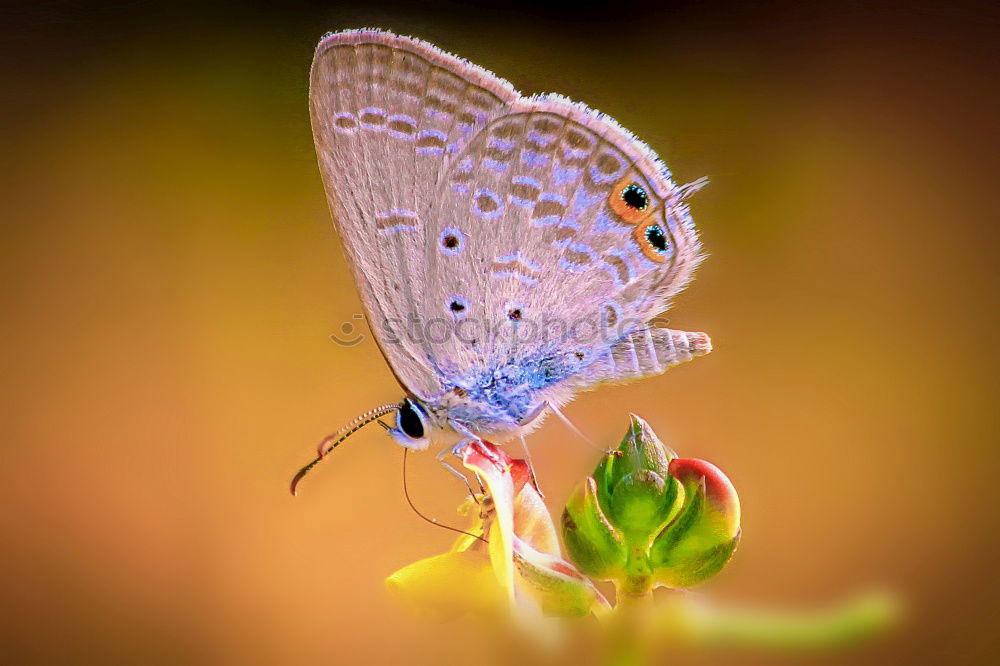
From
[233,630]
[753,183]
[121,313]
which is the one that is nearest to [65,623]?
[233,630]

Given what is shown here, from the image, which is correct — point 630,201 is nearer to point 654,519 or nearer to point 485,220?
point 485,220

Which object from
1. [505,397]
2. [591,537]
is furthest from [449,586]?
[505,397]

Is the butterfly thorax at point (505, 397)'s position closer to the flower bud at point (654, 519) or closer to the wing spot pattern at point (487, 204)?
the wing spot pattern at point (487, 204)

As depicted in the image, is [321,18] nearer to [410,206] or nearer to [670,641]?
[410,206]

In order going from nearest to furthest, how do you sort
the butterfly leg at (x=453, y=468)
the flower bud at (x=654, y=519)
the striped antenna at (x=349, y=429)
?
the flower bud at (x=654, y=519) → the butterfly leg at (x=453, y=468) → the striped antenna at (x=349, y=429)

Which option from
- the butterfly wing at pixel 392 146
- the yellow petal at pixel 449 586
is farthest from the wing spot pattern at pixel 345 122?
the yellow petal at pixel 449 586

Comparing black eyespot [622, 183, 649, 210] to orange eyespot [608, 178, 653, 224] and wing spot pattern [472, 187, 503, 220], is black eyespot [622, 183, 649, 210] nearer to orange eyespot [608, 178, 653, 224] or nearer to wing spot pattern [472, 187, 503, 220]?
orange eyespot [608, 178, 653, 224]

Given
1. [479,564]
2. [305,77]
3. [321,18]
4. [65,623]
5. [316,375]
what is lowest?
[65,623]
